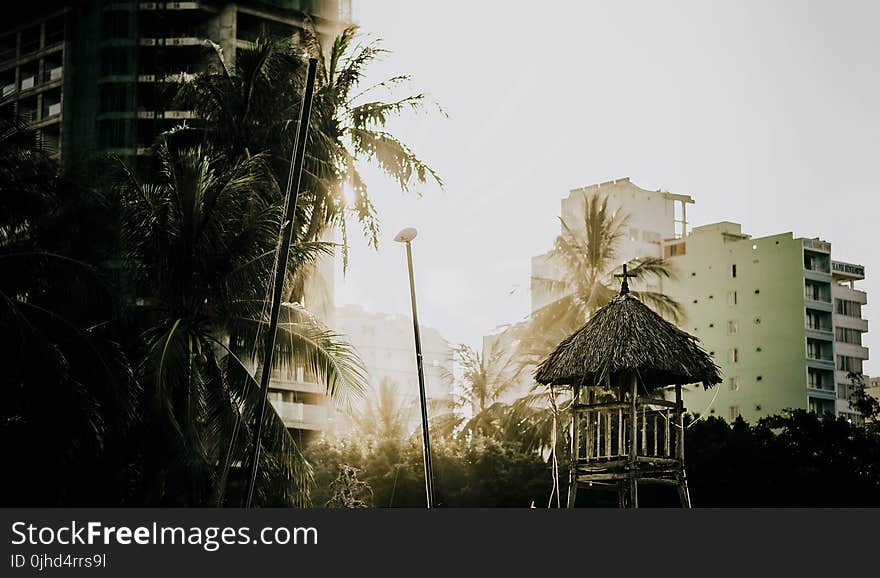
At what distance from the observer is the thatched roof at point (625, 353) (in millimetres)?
18203

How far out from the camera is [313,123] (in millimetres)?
25812

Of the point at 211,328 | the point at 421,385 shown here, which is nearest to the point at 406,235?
the point at 421,385

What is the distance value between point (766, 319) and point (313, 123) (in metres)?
40.5

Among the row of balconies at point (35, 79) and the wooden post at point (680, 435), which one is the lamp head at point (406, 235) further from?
the row of balconies at point (35, 79)

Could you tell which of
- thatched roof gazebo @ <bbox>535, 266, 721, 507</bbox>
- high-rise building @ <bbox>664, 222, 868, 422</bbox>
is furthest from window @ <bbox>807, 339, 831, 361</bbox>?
thatched roof gazebo @ <bbox>535, 266, 721, 507</bbox>

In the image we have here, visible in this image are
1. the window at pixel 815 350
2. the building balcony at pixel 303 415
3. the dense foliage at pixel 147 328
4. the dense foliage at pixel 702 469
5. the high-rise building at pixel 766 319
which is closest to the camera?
the dense foliage at pixel 147 328

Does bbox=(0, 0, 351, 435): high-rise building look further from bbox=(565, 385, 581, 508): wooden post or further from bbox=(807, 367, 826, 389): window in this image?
bbox=(807, 367, 826, 389): window

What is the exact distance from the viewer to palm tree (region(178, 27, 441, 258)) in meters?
26.0

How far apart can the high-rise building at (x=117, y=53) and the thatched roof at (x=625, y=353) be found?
27.3 meters

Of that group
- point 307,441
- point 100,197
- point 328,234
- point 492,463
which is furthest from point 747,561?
point 307,441

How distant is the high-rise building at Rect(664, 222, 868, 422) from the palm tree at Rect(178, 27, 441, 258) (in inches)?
1352

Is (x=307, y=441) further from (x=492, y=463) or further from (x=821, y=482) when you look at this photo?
(x=821, y=482)

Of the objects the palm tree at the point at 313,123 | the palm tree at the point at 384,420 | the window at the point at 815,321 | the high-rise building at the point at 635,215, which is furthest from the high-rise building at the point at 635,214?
the palm tree at the point at 313,123

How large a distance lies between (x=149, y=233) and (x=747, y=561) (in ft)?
45.1
